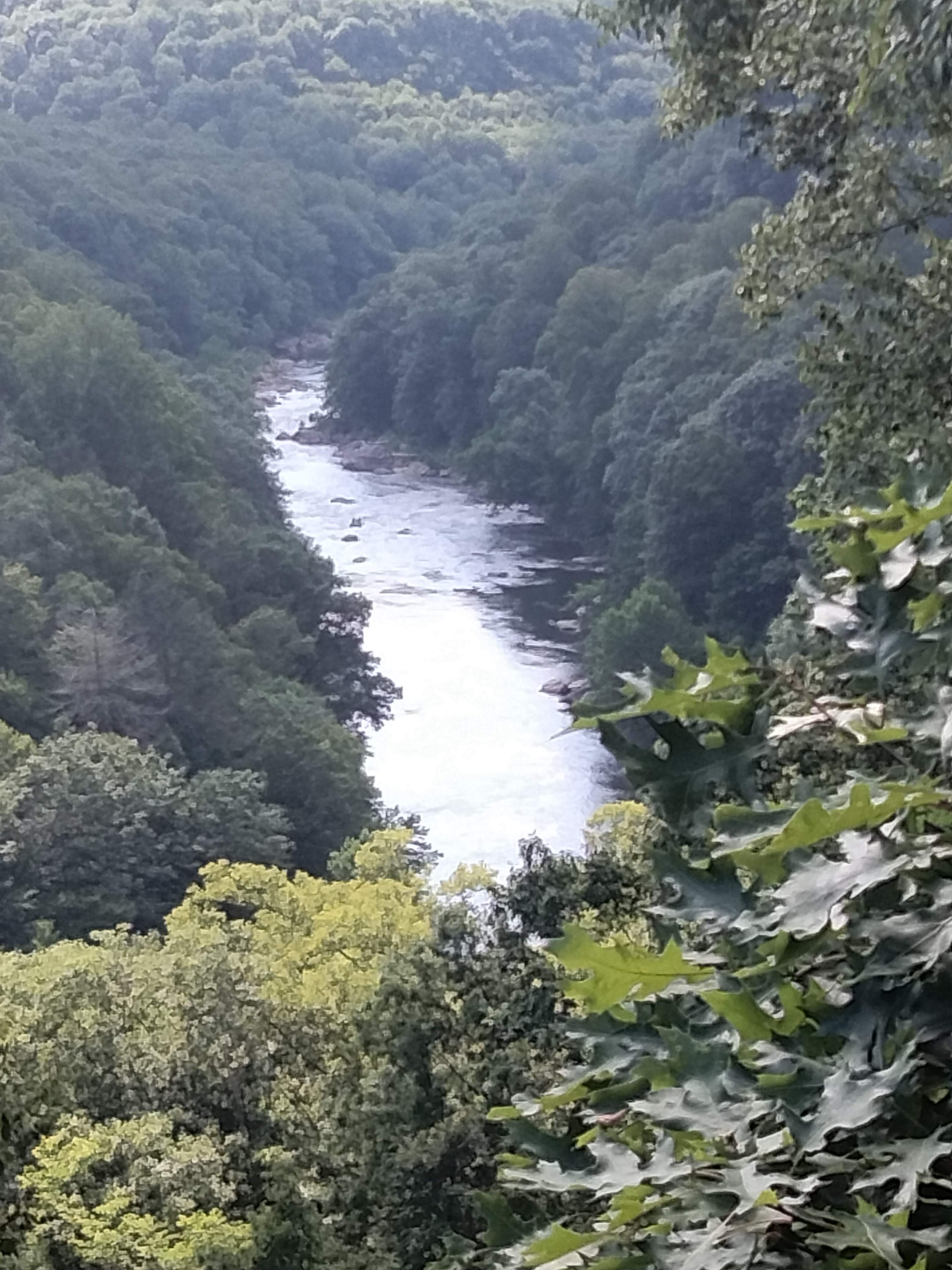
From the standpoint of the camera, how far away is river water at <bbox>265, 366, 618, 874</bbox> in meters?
25.8

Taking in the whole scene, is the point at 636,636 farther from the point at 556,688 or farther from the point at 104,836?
the point at 104,836

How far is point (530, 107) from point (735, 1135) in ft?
294

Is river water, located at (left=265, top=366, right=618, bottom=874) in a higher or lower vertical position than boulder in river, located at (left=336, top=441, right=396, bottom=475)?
lower

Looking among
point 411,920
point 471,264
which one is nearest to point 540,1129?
point 411,920

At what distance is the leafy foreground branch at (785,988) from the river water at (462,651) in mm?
17816

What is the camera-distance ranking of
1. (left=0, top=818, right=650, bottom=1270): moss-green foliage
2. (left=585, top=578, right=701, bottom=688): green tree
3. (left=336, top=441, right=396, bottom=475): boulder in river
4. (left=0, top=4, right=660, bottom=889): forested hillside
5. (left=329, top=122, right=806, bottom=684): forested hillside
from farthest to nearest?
(left=336, top=441, right=396, bottom=475): boulder in river, (left=329, top=122, right=806, bottom=684): forested hillside, (left=585, top=578, right=701, bottom=688): green tree, (left=0, top=4, right=660, bottom=889): forested hillside, (left=0, top=818, right=650, bottom=1270): moss-green foliage

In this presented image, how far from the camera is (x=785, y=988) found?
1.92 meters

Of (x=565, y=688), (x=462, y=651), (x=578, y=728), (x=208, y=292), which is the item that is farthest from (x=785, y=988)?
(x=208, y=292)

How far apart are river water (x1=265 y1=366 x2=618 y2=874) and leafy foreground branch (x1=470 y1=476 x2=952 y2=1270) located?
701 inches

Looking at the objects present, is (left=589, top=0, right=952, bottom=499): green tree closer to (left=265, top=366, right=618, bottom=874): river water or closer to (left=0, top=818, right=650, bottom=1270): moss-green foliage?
(left=0, top=818, right=650, bottom=1270): moss-green foliage

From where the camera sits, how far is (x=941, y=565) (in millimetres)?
2160

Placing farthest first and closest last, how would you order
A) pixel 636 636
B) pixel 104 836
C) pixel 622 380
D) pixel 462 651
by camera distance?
pixel 622 380, pixel 462 651, pixel 636 636, pixel 104 836

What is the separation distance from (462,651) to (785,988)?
101 ft

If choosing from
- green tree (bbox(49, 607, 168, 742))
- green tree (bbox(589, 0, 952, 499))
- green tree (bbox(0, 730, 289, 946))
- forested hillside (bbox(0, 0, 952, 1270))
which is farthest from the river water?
green tree (bbox(589, 0, 952, 499))
